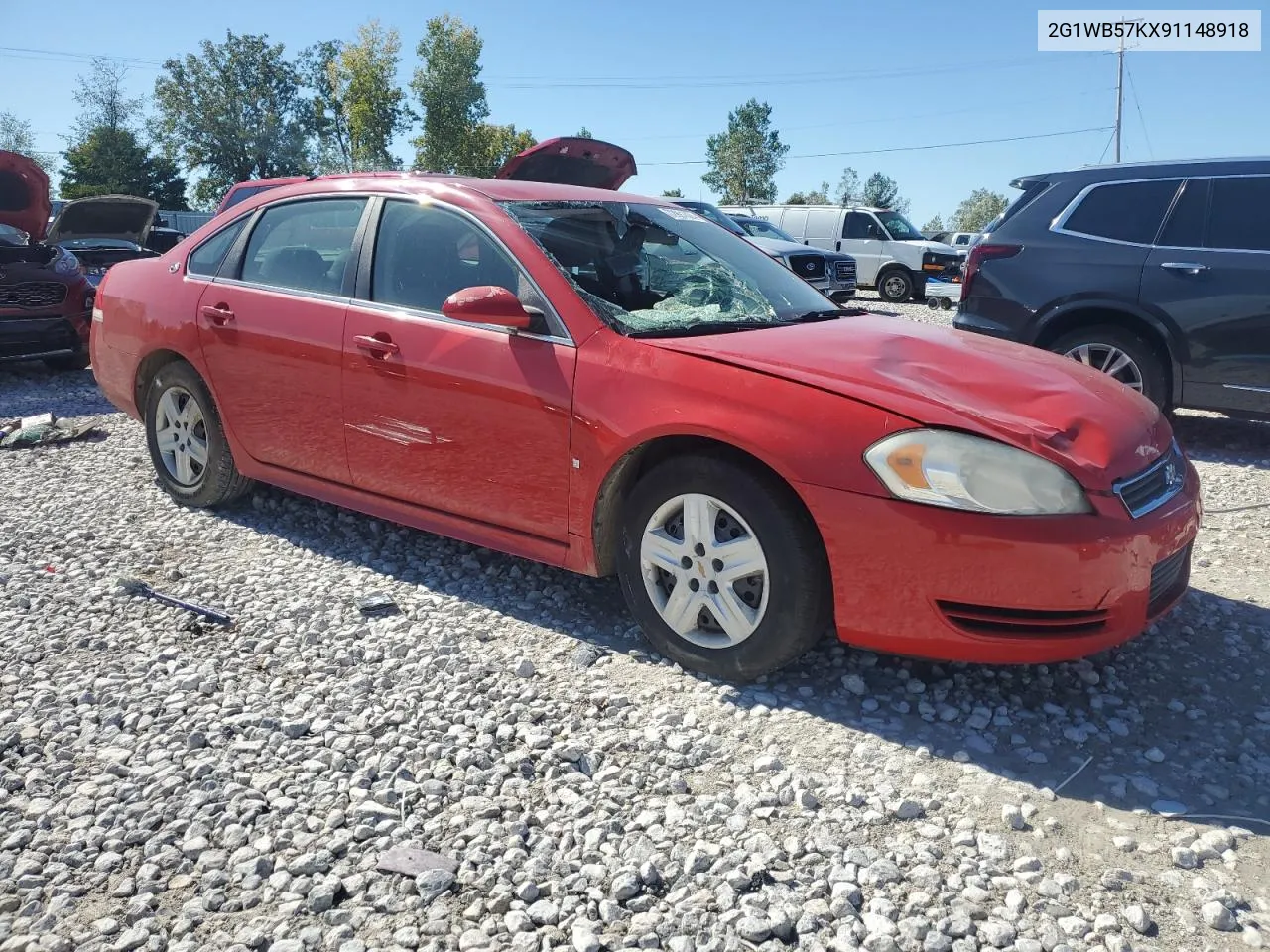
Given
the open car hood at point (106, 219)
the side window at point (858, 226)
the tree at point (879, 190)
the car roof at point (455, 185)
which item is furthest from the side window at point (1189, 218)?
the tree at point (879, 190)

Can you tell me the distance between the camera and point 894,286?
19.5 m

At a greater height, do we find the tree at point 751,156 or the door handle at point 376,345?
the tree at point 751,156

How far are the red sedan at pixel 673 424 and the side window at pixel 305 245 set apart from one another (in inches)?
0.6

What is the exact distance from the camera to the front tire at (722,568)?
2998mm

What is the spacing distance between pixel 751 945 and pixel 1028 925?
0.62m

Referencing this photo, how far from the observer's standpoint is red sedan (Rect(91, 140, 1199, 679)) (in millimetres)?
2814

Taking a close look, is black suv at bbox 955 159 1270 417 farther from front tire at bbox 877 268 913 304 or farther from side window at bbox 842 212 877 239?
side window at bbox 842 212 877 239

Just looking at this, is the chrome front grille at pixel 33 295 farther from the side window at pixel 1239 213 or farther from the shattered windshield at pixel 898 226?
the shattered windshield at pixel 898 226

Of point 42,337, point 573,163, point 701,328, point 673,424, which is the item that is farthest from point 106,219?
point 673,424

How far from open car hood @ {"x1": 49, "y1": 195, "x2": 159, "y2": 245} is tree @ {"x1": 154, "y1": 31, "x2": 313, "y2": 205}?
52864 millimetres

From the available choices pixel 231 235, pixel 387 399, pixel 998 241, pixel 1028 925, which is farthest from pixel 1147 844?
pixel 998 241

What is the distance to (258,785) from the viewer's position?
267 cm

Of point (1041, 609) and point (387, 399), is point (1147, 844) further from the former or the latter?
point (387, 399)

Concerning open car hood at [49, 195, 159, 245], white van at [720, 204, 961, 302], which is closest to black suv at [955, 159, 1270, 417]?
open car hood at [49, 195, 159, 245]
